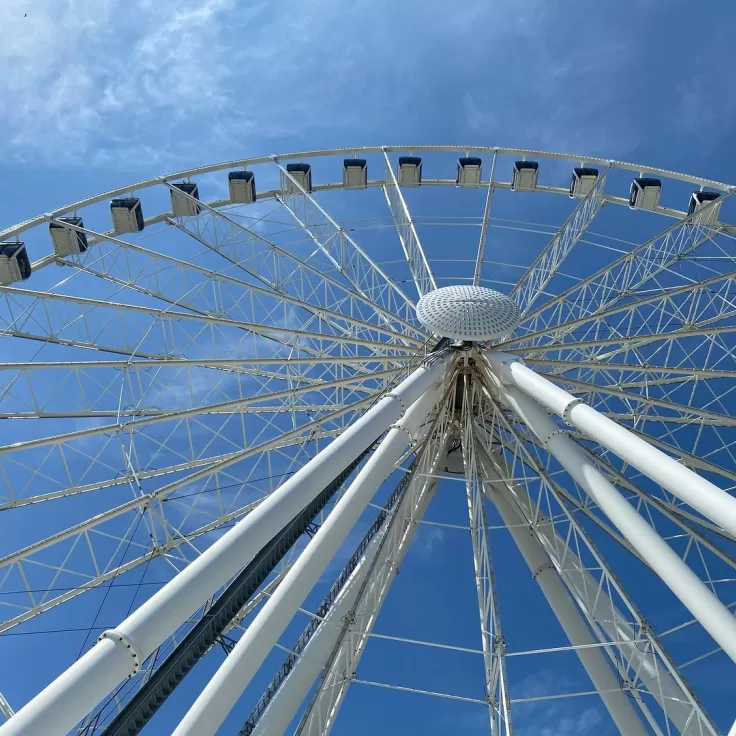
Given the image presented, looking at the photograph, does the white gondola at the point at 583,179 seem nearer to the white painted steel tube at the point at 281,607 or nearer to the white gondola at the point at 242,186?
the white gondola at the point at 242,186

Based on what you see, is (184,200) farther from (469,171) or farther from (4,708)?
(4,708)

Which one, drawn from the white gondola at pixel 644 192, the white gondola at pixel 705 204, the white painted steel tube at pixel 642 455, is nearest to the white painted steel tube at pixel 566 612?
the white painted steel tube at pixel 642 455

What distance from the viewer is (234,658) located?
35.2ft

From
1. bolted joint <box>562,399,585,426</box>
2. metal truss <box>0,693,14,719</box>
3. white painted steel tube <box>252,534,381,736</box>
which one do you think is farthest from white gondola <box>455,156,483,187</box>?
metal truss <box>0,693,14,719</box>

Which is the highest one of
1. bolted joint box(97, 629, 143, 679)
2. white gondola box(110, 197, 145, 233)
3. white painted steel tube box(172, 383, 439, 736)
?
white gondola box(110, 197, 145, 233)

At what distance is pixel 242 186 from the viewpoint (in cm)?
3011

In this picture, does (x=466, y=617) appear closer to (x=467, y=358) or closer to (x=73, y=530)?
(x=467, y=358)

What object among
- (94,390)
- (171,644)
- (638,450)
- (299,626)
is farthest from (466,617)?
(638,450)

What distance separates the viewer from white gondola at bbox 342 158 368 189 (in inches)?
1232

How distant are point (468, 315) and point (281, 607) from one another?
10184mm

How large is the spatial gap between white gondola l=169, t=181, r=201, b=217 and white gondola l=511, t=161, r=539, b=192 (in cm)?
1263

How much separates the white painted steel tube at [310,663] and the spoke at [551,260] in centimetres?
1094

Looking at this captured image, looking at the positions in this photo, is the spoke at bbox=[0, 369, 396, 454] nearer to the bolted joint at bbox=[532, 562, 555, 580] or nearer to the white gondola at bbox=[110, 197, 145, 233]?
the bolted joint at bbox=[532, 562, 555, 580]

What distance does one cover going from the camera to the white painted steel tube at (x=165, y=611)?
744cm
